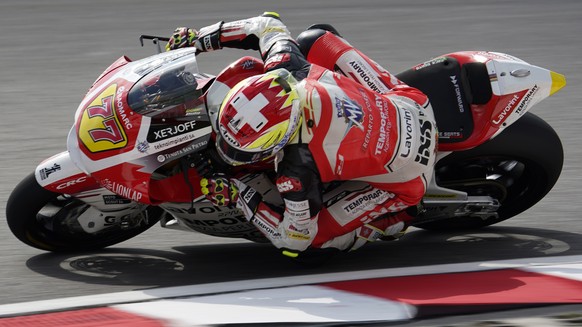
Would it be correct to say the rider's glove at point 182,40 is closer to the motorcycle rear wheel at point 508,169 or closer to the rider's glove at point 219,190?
the rider's glove at point 219,190

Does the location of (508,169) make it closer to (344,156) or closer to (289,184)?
(344,156)

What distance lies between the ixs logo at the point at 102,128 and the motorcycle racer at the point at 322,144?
443 millimetres

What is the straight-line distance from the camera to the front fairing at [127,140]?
468 cm

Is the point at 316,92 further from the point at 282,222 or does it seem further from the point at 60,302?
the point at 60,302

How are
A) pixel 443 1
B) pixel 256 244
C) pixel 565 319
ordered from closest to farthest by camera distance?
pixel 565 319, pixel 256 244, pixel 443 1

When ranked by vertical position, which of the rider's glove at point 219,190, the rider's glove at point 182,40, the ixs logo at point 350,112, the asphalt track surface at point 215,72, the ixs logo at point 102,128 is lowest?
the asphalt track surface at point 215,72

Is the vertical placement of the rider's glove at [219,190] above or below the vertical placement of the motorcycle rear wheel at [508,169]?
above

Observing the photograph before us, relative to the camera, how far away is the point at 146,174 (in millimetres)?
4715

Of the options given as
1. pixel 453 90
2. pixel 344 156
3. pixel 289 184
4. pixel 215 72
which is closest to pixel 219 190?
pixel 289 184

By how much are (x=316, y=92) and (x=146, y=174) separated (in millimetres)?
873

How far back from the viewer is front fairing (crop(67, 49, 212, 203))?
4.68 meters

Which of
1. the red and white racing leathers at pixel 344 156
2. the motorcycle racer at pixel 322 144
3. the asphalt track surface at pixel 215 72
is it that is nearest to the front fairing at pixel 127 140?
the motorcycle racer at pixel 322 144

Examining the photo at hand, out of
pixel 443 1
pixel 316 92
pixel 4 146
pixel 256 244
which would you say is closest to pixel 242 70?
pixel 316 92

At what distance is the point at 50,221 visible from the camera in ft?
17.2
